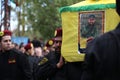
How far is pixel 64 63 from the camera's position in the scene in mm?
7328

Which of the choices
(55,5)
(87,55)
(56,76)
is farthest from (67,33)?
(55,5)

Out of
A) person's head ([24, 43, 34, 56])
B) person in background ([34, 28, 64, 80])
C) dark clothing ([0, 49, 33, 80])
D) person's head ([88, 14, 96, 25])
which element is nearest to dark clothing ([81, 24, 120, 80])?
person's head ([88, 14, 96, 25])

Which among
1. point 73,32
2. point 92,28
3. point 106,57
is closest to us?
point 106,57

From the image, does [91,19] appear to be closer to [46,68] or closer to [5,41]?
[46,68]

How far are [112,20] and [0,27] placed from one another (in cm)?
1716

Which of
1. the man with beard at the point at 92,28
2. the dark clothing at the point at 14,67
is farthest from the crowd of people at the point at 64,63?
the man with beard at the point at 92,28

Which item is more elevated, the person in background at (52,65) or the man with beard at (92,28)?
the man with beard at (92,28)

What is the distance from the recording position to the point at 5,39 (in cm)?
921

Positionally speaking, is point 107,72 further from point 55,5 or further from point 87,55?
point 55,5

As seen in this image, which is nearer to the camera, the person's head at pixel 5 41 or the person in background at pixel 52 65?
the person in background at pixel 52 65

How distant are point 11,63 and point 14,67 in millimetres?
119

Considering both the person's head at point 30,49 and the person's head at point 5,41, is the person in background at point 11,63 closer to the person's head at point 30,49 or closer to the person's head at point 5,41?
the person's head at point 5,41

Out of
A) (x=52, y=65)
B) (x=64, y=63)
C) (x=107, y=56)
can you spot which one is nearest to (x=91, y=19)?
(x=64, y=63)

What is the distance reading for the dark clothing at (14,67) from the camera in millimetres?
9125
